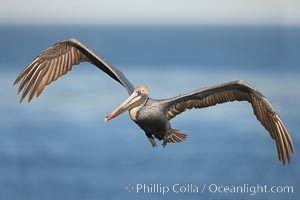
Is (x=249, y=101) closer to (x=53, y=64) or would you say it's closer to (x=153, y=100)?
(x=153, y=100)

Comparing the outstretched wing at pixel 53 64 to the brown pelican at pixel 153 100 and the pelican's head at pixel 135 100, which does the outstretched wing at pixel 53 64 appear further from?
the pelican's head at pixel 135 100

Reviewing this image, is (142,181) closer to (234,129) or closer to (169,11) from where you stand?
(234,129)

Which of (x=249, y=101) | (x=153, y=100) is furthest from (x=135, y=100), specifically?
(x=249, y=101)

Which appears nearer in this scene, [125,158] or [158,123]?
[158,123]

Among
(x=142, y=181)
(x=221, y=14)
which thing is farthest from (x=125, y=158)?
(x=221, y=14)

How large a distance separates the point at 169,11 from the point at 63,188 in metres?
1.28

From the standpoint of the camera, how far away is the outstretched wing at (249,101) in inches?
208

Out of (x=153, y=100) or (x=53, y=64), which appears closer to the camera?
(x=153, y=100)

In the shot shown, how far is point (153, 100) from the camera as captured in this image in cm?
538

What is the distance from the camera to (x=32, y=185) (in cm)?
602

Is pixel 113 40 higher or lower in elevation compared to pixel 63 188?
higher

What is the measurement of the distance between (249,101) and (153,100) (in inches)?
20.9

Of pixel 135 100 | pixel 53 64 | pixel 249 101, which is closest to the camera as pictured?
pixel 135 100

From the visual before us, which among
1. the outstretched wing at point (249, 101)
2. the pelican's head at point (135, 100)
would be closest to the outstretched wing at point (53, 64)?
the pelican's head at point (135, 100)
